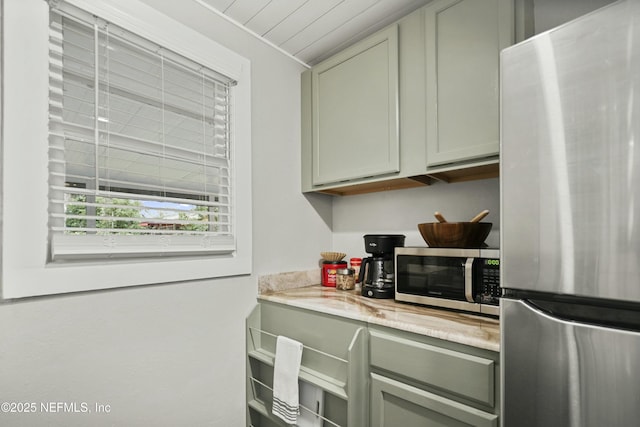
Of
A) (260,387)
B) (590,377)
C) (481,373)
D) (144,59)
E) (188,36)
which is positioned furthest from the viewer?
(260,387)

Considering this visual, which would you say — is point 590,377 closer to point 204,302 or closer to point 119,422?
point 204,302

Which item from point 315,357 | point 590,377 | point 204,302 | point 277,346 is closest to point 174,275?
point 204,302

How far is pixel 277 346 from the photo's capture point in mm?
1535

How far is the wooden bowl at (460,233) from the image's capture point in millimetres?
1369

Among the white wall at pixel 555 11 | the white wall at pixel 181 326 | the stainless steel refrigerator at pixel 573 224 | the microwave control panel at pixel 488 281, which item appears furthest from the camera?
the white wall at pixel 555 11

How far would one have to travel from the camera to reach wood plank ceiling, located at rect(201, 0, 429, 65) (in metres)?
1.54

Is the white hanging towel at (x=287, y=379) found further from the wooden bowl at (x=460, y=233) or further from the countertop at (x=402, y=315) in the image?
the wooden bowl at (x=460, y=233)

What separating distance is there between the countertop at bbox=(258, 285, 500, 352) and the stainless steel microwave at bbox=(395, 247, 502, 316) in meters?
0.04

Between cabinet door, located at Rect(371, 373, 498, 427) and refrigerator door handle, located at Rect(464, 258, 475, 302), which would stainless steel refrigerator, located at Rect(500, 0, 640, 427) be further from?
refrigerator door handle, located at Rect(464, 258, 475, 302)

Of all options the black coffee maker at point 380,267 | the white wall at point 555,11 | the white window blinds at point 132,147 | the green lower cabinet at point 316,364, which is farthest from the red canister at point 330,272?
the white wall at point 555,11

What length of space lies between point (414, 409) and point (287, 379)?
58 centimetres

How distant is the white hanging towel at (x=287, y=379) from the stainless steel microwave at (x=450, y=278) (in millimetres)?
546

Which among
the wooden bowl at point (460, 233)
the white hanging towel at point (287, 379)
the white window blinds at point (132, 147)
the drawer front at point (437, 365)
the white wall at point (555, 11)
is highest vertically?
the white wall at point (555, 11)

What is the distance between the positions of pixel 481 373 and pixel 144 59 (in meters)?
1.73
